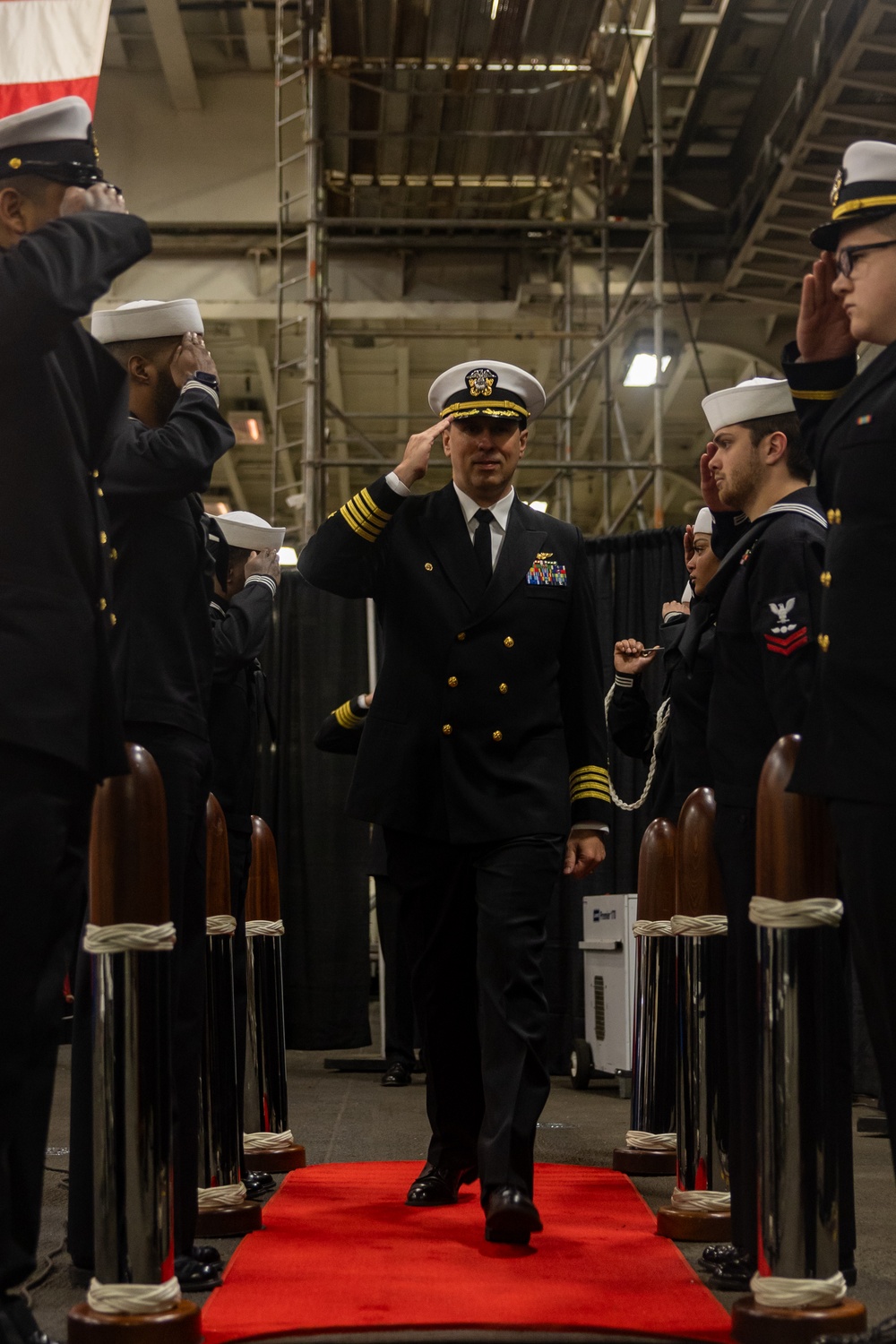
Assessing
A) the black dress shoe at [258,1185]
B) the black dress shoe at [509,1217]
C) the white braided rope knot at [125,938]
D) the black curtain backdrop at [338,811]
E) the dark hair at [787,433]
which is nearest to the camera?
the white braided rope knot at [125,938]

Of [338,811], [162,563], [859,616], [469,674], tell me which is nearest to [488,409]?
[469,674]

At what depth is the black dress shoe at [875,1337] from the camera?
1775 millimetres

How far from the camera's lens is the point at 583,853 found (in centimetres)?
309

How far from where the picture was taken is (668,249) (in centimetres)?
1050

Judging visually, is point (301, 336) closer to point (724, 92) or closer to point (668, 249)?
point (668, 249)

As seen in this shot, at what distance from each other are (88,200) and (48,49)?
16.2 ft

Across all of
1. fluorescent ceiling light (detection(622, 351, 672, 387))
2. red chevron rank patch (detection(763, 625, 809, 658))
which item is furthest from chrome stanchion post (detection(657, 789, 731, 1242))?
fluorescent ceiling light (detection(622, 351, 672, 387))

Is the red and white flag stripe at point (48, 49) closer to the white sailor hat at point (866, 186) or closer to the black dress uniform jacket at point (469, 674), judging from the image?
the black dress uniform jacket at point (469, 674)

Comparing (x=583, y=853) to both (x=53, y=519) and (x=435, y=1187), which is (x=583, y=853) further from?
(x=53, y=519)

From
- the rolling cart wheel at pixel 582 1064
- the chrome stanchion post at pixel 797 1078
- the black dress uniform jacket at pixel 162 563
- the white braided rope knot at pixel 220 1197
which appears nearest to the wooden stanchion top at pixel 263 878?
the white braided rope knot at pixel 220 1197

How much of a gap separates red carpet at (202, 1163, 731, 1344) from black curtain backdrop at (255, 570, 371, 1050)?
443 centimetres

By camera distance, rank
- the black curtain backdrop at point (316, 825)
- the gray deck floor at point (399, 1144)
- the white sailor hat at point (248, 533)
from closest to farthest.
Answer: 1. the gray deck floor at point (399, 1144)
2. the white sailor hat at point (248, 533)
3. the black curtain backdrop at point (316, 825)

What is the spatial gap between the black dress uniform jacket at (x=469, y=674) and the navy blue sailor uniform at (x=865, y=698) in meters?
1.07

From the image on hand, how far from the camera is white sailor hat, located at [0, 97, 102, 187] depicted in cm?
A: 199
